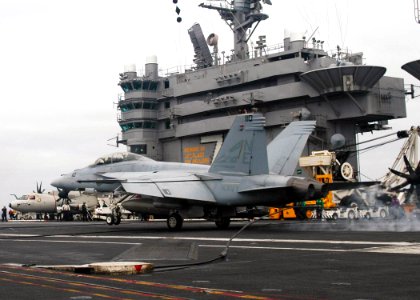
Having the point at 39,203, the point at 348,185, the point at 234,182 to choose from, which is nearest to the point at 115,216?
the point at 234,182

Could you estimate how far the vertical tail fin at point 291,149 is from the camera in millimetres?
29828

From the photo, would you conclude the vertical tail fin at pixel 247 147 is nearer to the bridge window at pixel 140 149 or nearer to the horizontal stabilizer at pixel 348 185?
the horizontal stabilizer at pixel 348 185

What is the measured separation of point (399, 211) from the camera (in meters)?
39.2

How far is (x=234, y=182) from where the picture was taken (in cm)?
2712

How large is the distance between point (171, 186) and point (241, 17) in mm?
56110

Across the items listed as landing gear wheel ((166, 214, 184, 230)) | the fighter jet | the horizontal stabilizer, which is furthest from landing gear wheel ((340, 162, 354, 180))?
landing gear wheel ((166, 214, 184, 230))

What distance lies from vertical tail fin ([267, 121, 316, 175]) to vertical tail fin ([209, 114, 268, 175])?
291cm

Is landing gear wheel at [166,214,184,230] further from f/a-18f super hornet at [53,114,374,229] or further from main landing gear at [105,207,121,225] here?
main landing gear at [105,207,121,225]

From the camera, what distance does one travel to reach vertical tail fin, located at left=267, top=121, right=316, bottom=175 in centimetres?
2983

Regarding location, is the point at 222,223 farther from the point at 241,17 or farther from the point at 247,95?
the point at 241,17

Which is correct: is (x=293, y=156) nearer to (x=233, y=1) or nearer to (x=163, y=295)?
(x=163, y=295)

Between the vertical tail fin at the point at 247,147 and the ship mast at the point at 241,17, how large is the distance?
52257mm

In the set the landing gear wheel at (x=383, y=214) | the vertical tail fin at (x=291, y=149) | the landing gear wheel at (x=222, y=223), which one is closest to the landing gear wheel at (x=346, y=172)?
the landing gear wheel at (x=383, y=214)

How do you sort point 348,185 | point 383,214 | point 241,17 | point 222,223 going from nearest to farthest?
point 348,185 → point 222,223 → point 383,214 → point 241,17
